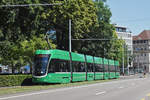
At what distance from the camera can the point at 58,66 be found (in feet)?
106

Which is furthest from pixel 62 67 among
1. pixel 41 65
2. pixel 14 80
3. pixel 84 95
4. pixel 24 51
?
pixel 84 95

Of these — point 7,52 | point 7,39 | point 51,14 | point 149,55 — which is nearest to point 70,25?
point 51,14

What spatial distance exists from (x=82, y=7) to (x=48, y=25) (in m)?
5.50

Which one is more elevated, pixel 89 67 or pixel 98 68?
pixel 89 67

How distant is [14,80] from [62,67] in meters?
4.95

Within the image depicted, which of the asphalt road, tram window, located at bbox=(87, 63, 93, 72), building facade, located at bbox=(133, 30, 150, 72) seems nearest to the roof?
building facade, located at bbox=(133, 30, 150, 72)

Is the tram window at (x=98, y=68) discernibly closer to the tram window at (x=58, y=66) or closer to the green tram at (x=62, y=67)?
the green tram at (x=62, y=67)

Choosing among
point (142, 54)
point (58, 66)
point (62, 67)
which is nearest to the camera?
A: point (58, 66)

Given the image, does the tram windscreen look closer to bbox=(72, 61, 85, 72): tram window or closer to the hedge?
the hedge

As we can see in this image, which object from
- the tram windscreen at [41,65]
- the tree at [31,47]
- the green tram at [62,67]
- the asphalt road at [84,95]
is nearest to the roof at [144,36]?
the green tram at [62,67]

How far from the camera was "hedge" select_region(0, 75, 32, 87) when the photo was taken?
30197 mm

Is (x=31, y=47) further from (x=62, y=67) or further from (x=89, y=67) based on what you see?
(x=62, y=67)

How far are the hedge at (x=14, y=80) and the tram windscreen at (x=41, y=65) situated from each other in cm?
220

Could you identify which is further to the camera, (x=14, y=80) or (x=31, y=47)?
(x=31, y=47)
